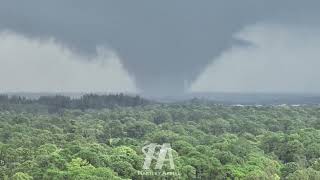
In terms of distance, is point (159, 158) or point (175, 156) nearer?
point (159, 158)

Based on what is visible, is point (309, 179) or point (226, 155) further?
point (226, 155)

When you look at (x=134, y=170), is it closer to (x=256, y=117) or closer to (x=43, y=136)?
(x=43, y=136)

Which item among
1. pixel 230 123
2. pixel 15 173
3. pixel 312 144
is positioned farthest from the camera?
pixel 230 123

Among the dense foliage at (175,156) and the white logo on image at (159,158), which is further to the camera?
the white logo on image at (159,158)

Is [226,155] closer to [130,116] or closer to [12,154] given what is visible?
[12,154]

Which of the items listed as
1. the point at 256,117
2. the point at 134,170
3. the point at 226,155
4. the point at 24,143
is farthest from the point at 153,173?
the point at 256,117

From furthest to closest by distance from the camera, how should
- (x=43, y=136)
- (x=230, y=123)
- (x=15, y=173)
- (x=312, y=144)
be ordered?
1. (x=230, y=123)
2. (x=43, y=136)
3. (x=312, y=144)
4. (x=15, y=173)

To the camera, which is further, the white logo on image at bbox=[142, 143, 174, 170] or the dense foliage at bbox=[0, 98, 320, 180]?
the white logo on image at bbox=[142, 143, 174, 170]

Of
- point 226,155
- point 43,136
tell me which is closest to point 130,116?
point 43,136

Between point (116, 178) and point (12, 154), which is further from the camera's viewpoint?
point (12, 154)
